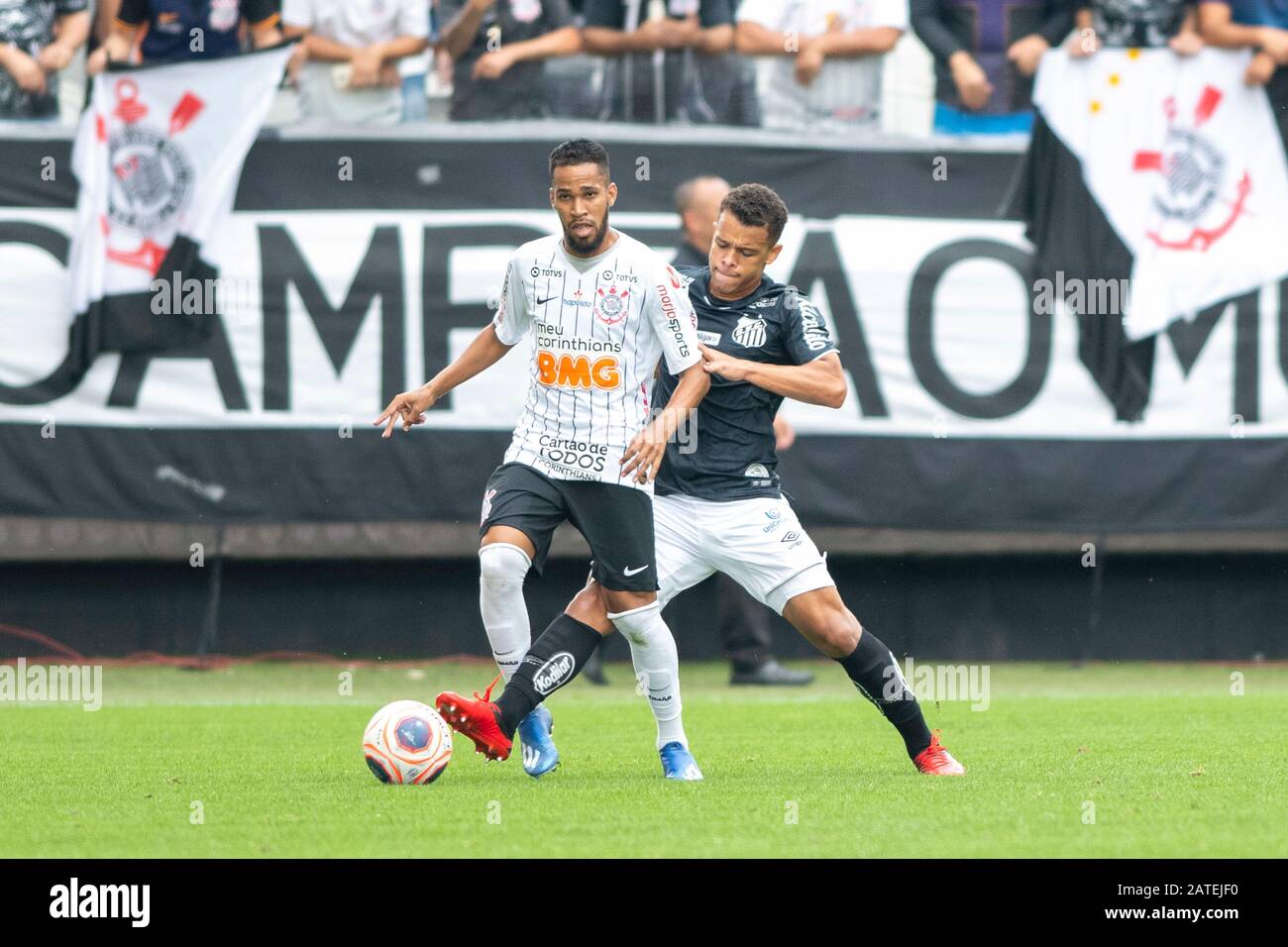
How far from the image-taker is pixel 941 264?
1216 centimetres

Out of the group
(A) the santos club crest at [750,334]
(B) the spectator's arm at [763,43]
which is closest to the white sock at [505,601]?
(A) the santos club crest at [750,334]

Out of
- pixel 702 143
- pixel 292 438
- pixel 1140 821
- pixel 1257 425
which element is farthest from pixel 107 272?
pixel 1140 821

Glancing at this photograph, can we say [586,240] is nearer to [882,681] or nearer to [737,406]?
[737,406]

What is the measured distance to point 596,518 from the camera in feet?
21.9

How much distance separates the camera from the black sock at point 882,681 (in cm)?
682

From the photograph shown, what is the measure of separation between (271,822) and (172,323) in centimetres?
676

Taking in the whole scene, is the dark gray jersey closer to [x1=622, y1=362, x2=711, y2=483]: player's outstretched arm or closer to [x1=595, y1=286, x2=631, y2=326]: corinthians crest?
[x1=595, y1=286, x2=631, y2=326]: corinthians crest

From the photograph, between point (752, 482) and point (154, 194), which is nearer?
point (752, 482)

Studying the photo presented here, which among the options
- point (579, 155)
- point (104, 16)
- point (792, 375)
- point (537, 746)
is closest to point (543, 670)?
point (537, 746)

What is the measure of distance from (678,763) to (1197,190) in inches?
278

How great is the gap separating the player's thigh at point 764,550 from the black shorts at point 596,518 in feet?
1.15

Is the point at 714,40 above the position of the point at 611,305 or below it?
above

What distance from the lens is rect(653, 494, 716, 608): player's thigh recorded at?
7.02 meters

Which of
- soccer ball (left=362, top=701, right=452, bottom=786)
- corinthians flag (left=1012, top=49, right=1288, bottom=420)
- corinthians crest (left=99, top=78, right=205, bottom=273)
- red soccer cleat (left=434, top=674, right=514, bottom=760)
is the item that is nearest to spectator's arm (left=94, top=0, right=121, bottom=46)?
corinthians crest (left=99, top=78, right=205, bottom=273)
